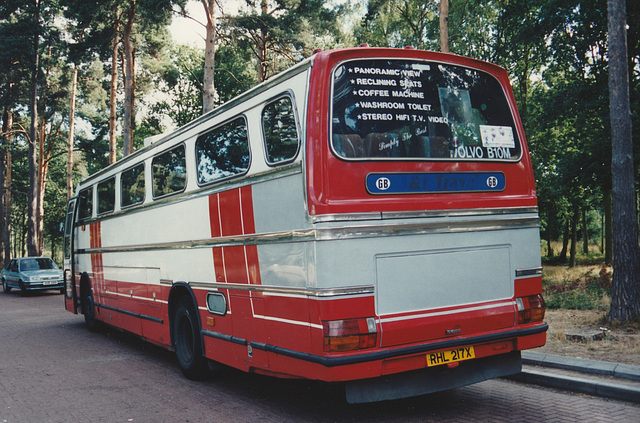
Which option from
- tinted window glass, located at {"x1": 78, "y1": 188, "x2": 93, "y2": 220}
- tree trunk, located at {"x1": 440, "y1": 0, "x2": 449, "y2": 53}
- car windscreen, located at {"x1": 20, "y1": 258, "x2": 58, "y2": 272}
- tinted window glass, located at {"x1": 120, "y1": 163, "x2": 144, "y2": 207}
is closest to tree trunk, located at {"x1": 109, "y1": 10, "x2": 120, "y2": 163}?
A: car windscreen, located at {"x1": 20, "y1": 258, "x2": 58, "y2": 272}

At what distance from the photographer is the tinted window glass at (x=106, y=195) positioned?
10920mm

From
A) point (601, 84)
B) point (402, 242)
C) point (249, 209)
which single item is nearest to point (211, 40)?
point (601, 84)

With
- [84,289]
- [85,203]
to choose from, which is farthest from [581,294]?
[85,203]

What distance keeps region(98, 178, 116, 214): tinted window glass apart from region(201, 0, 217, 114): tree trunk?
7.52 metres

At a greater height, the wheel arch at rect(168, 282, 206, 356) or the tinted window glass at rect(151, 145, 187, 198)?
the tinted window glass at rect(151, 145, 187, 198)

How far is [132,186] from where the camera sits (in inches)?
389

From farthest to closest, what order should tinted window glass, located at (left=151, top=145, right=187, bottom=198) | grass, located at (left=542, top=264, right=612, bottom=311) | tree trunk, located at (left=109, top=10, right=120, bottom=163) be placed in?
1. tree trunk, located at (left=109, top=10, right=120, bottom=163)
2. grass, located at (left=542, top=264, right=612, bottom=311)
3. tinted window glass, located at (left=151, top=145, right=187, bottom=198)

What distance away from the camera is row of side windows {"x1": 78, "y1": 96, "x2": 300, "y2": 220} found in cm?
552

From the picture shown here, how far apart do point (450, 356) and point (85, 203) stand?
10.1 meters

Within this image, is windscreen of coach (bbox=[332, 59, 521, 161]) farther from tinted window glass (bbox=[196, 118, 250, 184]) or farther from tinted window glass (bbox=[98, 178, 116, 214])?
tinted window glass (bbox=[98, 178, 116, 214])

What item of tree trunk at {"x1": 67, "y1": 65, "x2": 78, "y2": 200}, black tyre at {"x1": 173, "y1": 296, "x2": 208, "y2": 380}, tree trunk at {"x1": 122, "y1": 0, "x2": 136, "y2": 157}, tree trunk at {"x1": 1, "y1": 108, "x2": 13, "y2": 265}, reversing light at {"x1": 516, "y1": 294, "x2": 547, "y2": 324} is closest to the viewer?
reversing light at {"x1": 516, "y1": 294, "x2": 547, "y2": 324}

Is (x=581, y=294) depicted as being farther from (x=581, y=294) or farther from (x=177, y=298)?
(x=177, y=298)

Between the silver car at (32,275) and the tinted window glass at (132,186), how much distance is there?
1717 centimetres

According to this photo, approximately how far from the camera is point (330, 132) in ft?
16.7
